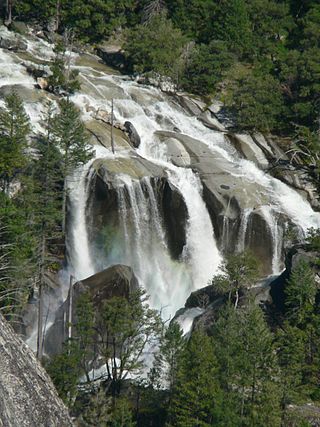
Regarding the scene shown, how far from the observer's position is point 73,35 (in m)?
88.7

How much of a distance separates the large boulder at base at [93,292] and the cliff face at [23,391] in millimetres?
31117

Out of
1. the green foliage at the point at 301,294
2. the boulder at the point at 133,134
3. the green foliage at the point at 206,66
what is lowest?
the green foliage at the point at 301,294

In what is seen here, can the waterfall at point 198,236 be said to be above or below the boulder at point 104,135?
below

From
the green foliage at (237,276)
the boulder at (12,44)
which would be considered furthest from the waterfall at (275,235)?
the boulder at (12,44)

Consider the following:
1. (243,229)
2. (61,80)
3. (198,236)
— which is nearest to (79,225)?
(198,236)

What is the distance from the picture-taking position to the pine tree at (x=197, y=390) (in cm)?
3628

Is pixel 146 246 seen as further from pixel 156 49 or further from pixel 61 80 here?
pixel 156 49

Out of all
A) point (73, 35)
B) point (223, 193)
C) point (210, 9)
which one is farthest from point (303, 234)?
point (210, 9)

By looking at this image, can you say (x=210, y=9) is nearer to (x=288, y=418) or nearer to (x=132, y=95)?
(x=132, y=95)

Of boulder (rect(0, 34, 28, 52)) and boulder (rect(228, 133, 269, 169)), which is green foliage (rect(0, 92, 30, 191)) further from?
boulder (rect(0, 34, 28, 52))

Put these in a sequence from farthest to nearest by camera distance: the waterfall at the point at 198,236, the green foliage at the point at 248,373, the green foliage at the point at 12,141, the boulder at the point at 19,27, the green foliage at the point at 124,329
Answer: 1. the boulder at the point at 19,27
2. the waterfall at the point at 198,236
3. the green foliage at the point at 12,141
4. the green foliage at the point at 124,329
5. the green foliage at the point at 248,373

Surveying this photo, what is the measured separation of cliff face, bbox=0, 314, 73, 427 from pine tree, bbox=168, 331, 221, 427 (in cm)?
1895

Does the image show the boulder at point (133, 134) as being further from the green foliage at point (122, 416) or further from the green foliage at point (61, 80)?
the green foliage at point (122, 416)

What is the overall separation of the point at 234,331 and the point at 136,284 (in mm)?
15297
